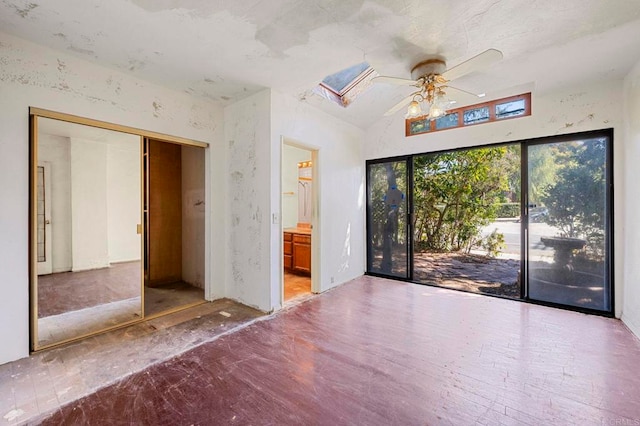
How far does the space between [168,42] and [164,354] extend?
8.84 feet

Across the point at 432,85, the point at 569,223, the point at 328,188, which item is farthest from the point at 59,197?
the point at 569,223

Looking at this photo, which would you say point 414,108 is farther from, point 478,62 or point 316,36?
point 316,36

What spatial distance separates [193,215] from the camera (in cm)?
428

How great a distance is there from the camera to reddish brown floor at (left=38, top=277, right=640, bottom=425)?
1666 millimetres

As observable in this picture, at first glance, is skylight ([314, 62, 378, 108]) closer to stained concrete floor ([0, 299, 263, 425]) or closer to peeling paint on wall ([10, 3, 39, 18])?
peeling paint on wall ([10, 3, 39, 18])

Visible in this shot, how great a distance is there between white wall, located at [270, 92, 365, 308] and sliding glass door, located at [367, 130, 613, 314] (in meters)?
0.42

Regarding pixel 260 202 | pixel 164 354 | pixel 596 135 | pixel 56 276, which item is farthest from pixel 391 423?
pixel 596 135

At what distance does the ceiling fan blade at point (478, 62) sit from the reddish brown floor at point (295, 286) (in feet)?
10.5

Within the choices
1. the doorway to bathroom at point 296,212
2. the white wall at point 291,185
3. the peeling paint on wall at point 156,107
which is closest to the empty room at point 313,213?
the peeling paint on wall at point 156,107

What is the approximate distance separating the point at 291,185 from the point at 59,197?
3.77m

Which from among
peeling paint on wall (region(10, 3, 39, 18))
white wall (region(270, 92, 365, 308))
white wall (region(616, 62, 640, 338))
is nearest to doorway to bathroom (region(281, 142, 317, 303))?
white wall (region(270, 92, 365, 308))

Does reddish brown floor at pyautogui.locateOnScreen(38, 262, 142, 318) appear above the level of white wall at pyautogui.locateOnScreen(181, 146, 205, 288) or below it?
below

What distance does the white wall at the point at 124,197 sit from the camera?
3070mm

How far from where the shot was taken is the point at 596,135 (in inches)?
126
